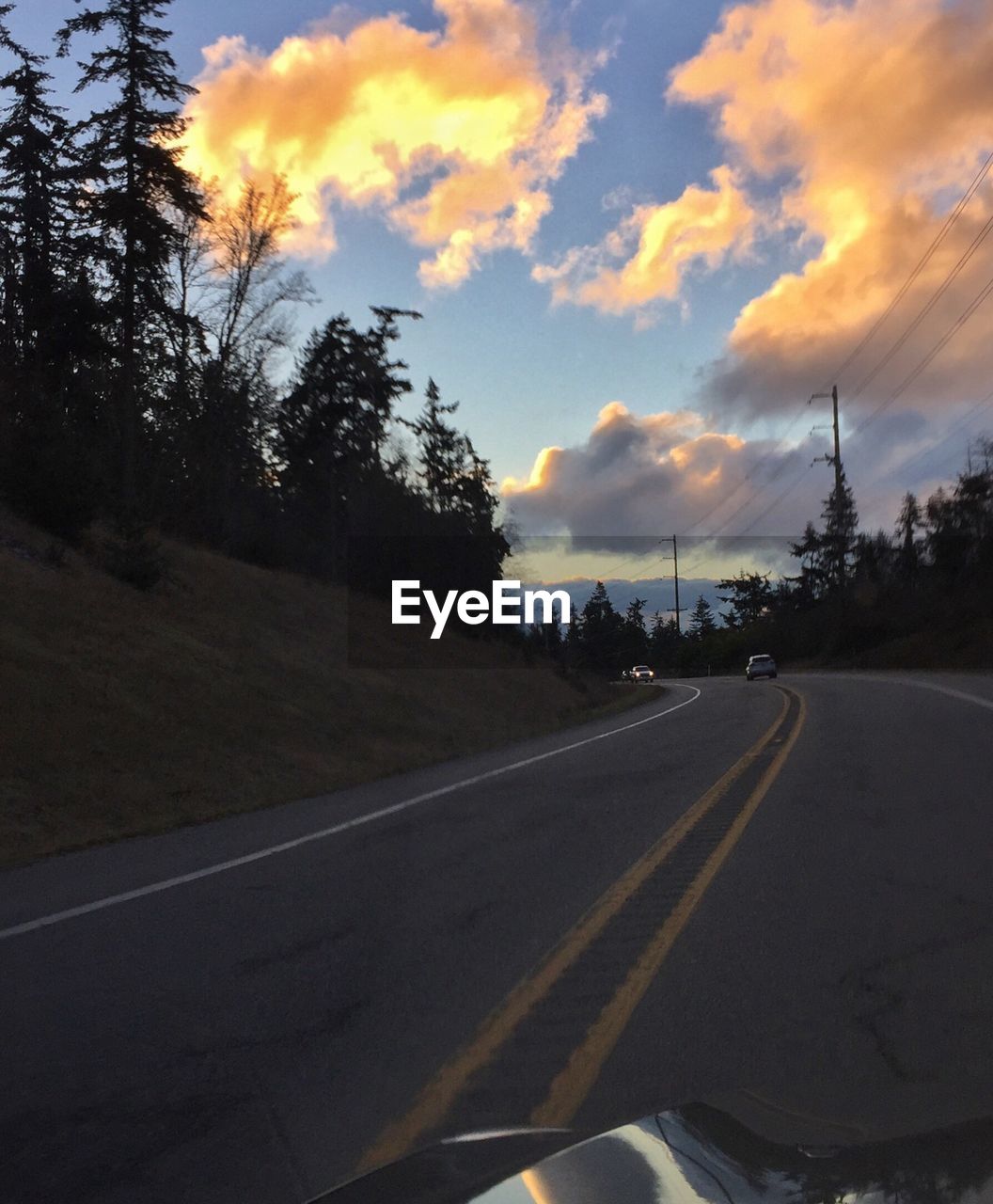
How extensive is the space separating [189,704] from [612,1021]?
656 inches

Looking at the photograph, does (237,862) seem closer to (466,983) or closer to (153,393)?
(466,983)

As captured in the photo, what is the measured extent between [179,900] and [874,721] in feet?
59.4

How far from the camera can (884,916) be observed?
784cm

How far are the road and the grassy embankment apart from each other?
9.80 ft

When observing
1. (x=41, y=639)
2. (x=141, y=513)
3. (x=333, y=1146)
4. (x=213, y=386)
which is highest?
(x=213, y=386)

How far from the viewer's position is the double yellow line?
15.1 ft

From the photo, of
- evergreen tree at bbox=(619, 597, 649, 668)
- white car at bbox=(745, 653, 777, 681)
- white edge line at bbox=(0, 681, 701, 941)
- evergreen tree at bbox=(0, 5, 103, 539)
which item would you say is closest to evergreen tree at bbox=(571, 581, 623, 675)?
evergreen tree at bbox=(619, 597, 649, 668)

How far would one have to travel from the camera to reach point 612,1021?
19.0 ft

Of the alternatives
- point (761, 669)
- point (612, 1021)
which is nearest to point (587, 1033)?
point (612, 1021)

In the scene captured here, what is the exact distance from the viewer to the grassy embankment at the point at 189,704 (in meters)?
15.1

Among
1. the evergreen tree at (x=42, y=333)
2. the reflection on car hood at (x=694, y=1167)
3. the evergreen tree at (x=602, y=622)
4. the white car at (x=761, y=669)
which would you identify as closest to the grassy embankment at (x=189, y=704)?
the evergreen tree at (x=42, y=333)

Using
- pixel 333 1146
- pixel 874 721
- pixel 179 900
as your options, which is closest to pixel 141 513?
pixel 874 721

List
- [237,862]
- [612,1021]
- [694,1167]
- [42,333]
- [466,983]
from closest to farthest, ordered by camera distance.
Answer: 1. [694,1167]
2. [612,1021]
3. [466,983]
4. [237,862]
5. [42,333]

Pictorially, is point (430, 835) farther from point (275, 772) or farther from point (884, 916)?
point (275, 772)
